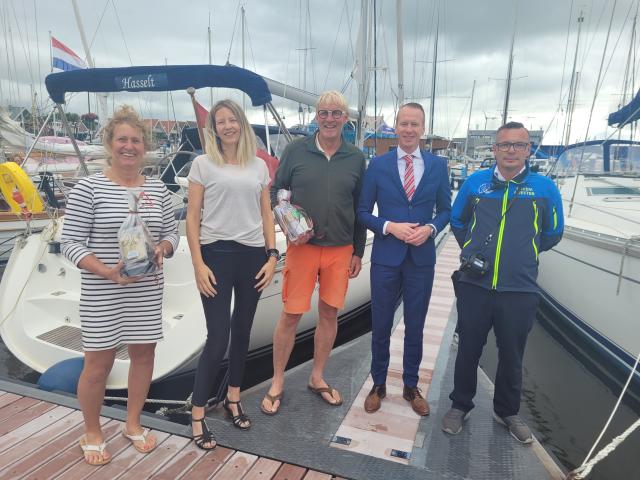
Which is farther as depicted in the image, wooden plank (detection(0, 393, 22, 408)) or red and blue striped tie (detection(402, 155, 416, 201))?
wooden plank (detection(0, 393, 22, 408))

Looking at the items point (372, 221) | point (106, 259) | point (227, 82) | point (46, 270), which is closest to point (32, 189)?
point (46, 270)

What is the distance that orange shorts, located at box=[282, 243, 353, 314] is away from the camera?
271 cm

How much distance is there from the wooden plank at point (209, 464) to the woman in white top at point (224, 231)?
6 centimetres

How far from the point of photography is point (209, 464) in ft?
7.49

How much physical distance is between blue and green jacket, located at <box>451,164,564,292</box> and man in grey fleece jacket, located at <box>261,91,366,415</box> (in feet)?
2.43

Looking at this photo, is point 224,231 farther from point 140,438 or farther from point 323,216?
point 140,438

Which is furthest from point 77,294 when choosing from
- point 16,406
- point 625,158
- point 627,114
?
point 625,158

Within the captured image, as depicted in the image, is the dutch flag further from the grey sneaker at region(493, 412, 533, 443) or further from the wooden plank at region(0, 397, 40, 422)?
the grey sneaker at region(493, 412, 533, 443)

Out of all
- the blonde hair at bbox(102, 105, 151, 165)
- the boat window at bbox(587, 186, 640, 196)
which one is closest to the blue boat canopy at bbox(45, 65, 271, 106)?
the blonde hair at bbox(102, 105, 151, 165)

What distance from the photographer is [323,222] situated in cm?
262

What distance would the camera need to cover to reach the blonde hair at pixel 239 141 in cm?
229

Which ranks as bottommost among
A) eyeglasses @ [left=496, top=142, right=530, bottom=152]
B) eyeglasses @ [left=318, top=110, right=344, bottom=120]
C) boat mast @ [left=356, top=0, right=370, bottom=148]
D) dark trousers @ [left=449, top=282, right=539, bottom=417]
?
dark trousers @ [left=449, top=282, right=539, bottom=417]

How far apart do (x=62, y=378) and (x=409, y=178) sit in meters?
2.86

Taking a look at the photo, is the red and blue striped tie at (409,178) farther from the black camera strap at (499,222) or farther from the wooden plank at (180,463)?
the wooden plank at (180,463)
